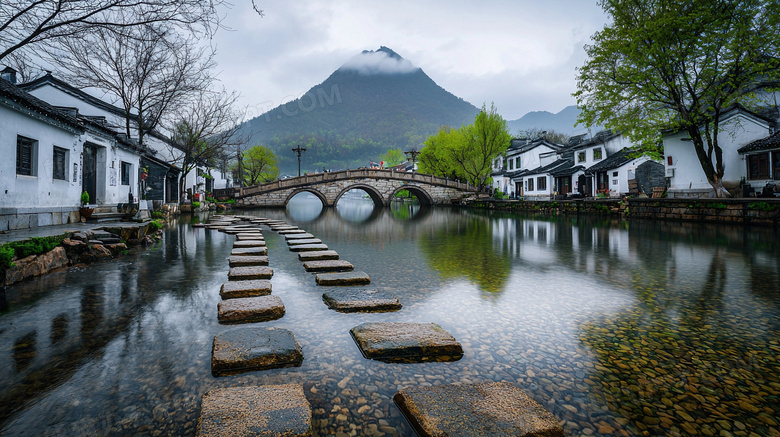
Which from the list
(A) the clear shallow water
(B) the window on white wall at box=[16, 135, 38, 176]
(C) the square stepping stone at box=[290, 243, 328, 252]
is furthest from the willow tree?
(B) the window on white wall at box=[16, 135, 38, 176]

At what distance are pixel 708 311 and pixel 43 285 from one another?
814 centimetres

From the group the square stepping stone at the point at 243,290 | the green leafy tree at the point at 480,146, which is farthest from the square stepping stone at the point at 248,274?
the green leafy tree at the point at 480,146

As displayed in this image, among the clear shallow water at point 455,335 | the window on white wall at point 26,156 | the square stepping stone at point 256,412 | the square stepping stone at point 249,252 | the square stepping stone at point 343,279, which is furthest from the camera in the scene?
the window on white wall at point 26,156

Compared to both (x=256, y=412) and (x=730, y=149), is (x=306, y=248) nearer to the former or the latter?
(x=256, y=412)

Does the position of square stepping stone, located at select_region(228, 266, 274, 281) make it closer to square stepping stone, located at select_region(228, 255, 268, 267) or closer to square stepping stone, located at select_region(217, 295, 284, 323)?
square stepping stone, located at select_region(228, 255, 268, 267)

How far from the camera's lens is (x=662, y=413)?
7.03ft

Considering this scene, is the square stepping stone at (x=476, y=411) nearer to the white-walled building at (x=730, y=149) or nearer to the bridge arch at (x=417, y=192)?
the white-walled building at (x=730, y=149)

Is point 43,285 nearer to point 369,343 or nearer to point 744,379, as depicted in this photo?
point 369,343

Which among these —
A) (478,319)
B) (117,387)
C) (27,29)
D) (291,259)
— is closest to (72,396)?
(117,387)

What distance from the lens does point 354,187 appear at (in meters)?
38.9

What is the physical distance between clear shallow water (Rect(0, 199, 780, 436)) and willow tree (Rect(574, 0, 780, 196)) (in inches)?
507

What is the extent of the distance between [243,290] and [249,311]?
0.85 metres

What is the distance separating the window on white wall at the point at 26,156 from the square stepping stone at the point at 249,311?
8.72 meters

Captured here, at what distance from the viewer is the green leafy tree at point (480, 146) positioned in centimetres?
3572
